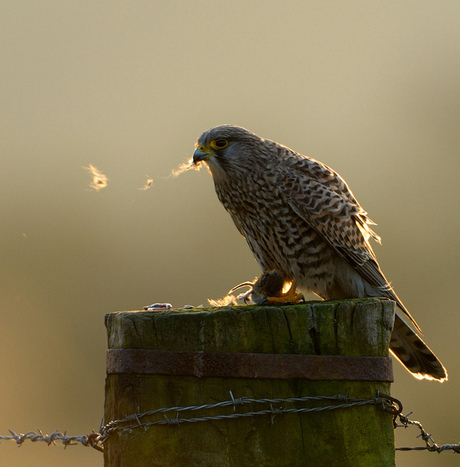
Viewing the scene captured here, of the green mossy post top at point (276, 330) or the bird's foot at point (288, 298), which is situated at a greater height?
the bird's foot at point (288, 298)

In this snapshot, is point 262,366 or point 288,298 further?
point 288,298

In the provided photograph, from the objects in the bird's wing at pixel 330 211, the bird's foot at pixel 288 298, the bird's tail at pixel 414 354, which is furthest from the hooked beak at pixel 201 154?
the bird's tail at pixel 414 354

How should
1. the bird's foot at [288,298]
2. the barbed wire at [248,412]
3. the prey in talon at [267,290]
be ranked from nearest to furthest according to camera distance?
1. the barbed wire at [248,412]
2. the bird's foot at [288,298]
3. the prey in talon at [267,290]

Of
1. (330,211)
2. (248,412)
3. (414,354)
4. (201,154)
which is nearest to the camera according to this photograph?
(248,412)

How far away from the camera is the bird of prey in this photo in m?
3.39

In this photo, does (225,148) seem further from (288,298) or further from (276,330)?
(276,330)

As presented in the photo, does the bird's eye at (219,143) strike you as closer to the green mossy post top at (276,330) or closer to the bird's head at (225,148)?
the bird's head at (225,148)

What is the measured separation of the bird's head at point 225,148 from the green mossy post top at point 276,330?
1.75m

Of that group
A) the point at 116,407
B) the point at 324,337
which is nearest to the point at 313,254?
the point at 324,337

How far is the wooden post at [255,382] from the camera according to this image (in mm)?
1925

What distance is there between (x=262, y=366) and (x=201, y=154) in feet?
6.46

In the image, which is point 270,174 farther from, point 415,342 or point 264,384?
point 264,384

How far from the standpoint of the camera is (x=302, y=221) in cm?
344

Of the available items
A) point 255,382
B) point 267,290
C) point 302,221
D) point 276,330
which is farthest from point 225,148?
point 255,382
